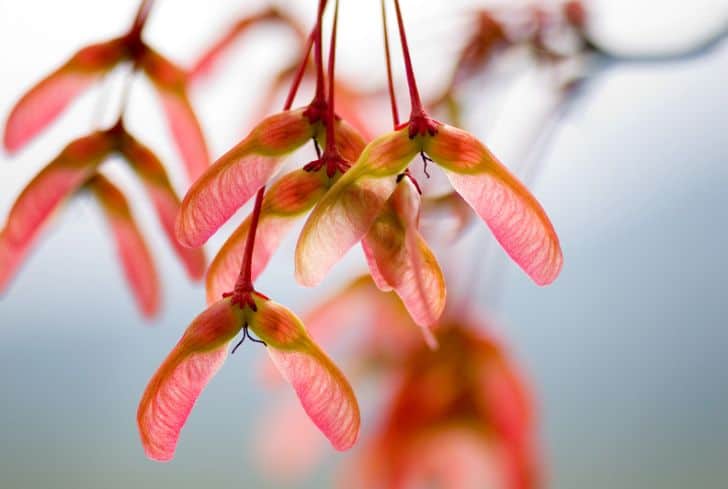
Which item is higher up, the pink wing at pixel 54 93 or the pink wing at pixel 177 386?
the pink wing at pixel 54 93

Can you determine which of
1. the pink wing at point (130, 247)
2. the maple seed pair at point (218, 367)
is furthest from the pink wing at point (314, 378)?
the pink wing at point (130, 247)

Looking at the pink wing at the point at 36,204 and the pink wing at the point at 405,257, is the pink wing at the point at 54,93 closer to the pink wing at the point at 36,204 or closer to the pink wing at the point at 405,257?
the pink wing at the point at 36,204

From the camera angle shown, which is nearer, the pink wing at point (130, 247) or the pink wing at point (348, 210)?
the pink wing at point (348, 210)

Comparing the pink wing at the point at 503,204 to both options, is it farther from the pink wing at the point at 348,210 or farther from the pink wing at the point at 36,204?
the pink wing at the point at 36,204

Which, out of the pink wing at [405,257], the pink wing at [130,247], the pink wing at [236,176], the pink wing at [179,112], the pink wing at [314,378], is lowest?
the pink wing at [314,378]

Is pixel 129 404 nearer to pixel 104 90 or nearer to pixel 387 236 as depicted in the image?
pixel 104 90

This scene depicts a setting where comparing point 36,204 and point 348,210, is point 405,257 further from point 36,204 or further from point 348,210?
point 36,204

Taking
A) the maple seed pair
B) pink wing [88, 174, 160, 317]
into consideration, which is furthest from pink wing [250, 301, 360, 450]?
pink wing [88, 174, 160, 317]
